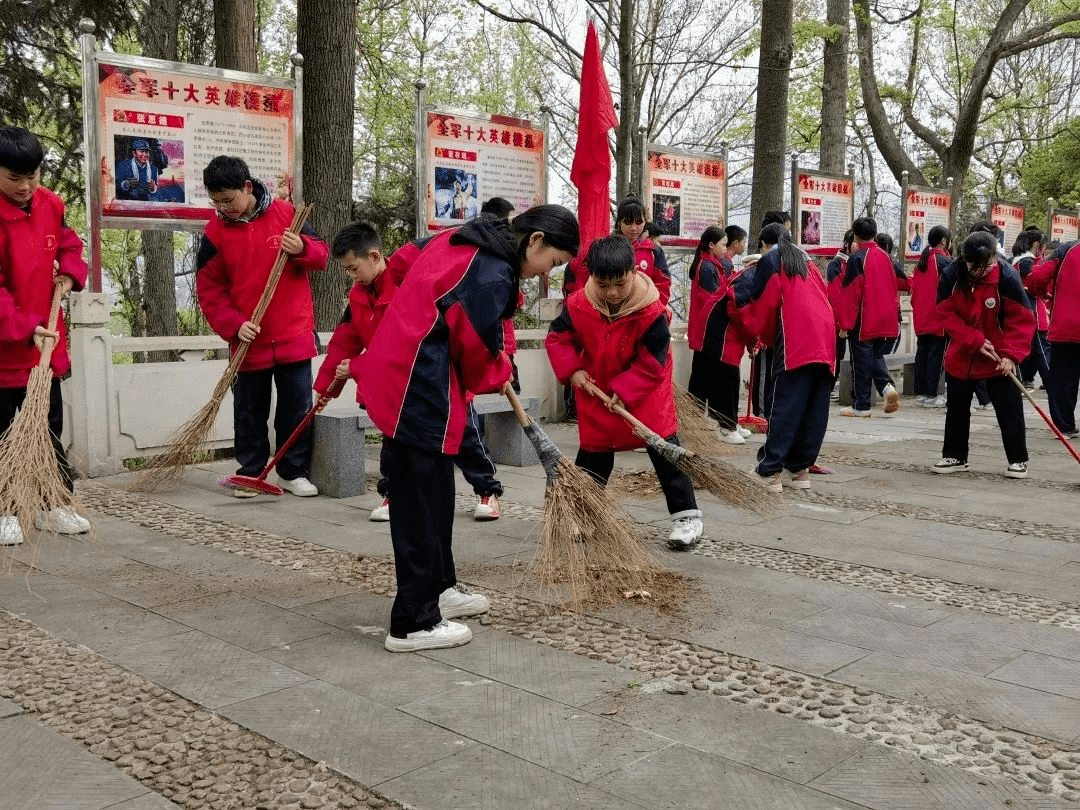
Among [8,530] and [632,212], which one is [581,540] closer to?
[8,530]

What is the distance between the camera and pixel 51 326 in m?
5.02

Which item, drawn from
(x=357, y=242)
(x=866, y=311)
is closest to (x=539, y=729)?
(x=357, y=242)

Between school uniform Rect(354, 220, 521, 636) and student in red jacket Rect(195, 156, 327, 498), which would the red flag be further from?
school uniform Rect(354, 220, 521, 636)

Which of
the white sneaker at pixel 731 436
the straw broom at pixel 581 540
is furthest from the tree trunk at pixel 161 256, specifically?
the straw broom at pixel 581 540

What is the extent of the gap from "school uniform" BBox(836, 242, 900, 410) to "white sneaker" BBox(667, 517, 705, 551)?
6.11 m

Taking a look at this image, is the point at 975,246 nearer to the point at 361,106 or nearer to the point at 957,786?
the point at 957,786

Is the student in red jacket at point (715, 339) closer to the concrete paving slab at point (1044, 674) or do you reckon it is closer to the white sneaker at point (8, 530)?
the concrete paving slab at point (1044, 674)

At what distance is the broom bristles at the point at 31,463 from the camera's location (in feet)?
15.2

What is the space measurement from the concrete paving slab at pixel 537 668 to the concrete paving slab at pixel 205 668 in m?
0.53

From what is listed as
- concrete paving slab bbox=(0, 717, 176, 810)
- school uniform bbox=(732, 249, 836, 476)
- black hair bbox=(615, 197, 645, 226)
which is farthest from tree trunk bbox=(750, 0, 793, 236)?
concrete paving slab bbox=(0, 717, 176, 810)

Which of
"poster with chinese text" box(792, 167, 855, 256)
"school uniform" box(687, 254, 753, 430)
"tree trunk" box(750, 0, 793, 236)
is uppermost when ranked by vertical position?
"tree trunk" box(750, 0, 793, 236)

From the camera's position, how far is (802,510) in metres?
6.07

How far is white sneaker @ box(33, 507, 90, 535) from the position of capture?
515cm

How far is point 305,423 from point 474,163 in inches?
139
